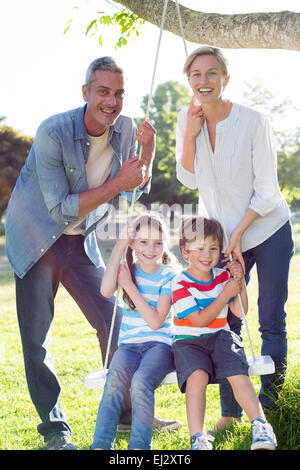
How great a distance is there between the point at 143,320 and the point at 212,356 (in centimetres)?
44

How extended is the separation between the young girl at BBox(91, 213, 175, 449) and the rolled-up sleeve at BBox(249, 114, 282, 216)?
574 millimetres

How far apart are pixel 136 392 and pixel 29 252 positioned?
3.18 feet

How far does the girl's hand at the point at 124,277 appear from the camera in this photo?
301cm

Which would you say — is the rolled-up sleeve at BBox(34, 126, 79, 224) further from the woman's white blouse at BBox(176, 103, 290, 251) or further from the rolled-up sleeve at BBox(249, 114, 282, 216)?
the rolled-up sleeve at BBox(249, 114, 282, 216)

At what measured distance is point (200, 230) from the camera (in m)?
2.98

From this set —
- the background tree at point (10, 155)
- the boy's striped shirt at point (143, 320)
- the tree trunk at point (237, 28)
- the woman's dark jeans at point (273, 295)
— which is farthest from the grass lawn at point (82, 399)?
the background tree at point (10, 155)

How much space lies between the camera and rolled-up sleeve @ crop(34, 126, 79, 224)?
3.04 metres

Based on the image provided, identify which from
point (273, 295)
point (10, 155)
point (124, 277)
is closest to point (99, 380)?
point (124, 277)

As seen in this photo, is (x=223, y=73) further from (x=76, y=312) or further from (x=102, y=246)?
(x=102, y=246)

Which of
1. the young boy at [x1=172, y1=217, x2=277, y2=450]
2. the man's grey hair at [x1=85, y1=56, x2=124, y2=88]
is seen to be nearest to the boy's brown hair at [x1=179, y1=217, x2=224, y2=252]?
the young boy at [x1=172, y1=217, x2=277, y2=450]

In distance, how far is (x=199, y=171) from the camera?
3.05 meters

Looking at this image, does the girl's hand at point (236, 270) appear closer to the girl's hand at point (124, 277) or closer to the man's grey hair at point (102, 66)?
the girl's hand at point (124, 277)

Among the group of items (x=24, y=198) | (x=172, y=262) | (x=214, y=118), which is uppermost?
(x=214, y=118)
